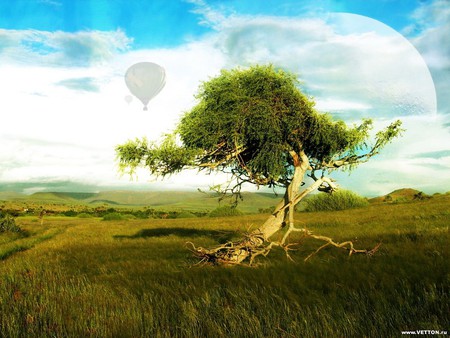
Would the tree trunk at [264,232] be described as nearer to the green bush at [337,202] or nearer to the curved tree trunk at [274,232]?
the curved tree trunk at [274,232]

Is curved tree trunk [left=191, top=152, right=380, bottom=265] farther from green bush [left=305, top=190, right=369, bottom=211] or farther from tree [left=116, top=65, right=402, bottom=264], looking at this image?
green bush [left=305, top=190, right=369, bottom=211]

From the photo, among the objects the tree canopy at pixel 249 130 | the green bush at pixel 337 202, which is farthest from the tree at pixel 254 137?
the green bush at pixel 337 202

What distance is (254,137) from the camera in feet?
42.4

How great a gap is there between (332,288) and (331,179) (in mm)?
7134

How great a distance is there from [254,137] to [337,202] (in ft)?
153

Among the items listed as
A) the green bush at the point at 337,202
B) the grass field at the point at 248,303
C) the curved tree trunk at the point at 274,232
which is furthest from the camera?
the green bush at the point at 337,202

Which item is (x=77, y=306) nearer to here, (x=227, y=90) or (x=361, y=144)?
(x=227, y=90)

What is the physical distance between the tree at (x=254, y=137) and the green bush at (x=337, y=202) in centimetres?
4262

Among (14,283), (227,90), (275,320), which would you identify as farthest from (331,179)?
(14,283)

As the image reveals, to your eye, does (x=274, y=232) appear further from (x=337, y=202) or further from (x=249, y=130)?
(x=337, y=202)

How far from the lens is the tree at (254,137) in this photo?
1274 cm

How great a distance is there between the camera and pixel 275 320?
5.56 metres

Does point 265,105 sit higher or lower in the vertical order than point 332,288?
higher

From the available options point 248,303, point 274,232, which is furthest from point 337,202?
point 248,303
